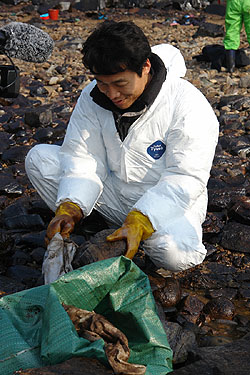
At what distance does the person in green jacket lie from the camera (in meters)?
7.76

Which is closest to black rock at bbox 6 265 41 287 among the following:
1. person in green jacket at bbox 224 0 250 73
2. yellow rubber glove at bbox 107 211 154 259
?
yellow rubber glove at bbox 107 211 154 259

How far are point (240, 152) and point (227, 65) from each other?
340 cm

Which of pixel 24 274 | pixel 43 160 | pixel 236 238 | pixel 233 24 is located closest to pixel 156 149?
pixel 43 160

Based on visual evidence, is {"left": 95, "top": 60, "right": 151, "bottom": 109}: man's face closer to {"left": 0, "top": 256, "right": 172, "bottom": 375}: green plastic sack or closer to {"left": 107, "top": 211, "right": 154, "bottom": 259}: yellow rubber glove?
{"left": 107, "top": 211, "right": 154, "bottom": 259}: yellow rubber glove

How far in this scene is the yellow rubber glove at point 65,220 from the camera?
8.68 feet

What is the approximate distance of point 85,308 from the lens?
2.13 meters

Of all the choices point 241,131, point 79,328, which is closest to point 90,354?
point 79,328

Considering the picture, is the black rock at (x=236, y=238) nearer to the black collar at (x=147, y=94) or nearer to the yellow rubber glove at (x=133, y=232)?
the yellow rubber glove at (x=133, y=232)

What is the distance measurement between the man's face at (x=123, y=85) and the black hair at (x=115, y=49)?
0.03 m

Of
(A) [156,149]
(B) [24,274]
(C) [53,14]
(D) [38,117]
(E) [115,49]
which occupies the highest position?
(E) [115,49]

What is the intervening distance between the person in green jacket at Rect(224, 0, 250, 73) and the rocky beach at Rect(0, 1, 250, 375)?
233mm

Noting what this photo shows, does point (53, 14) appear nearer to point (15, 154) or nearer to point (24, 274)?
point (15, 154)

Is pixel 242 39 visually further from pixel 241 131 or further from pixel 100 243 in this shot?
pixel 100 243

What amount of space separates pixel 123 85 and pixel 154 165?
1.77 feet
